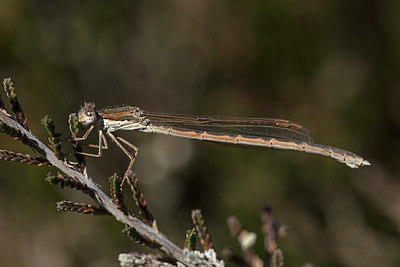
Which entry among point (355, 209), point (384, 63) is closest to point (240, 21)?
point (384, 63)

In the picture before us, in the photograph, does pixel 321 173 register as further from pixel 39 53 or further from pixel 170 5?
pixel 39 53

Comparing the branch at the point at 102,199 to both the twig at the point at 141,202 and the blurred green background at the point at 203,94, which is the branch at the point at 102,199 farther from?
the blurred green background at the point at 203,94

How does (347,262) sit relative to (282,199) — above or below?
below

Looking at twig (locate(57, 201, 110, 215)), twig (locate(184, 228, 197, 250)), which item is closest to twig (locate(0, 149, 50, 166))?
twig (locate(57, 201, 110, 215))

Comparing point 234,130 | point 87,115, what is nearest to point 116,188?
point 87,115

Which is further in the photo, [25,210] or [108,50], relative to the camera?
[108,50]

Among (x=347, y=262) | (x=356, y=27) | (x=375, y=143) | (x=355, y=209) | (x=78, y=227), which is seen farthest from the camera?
(x=356, y=27)
